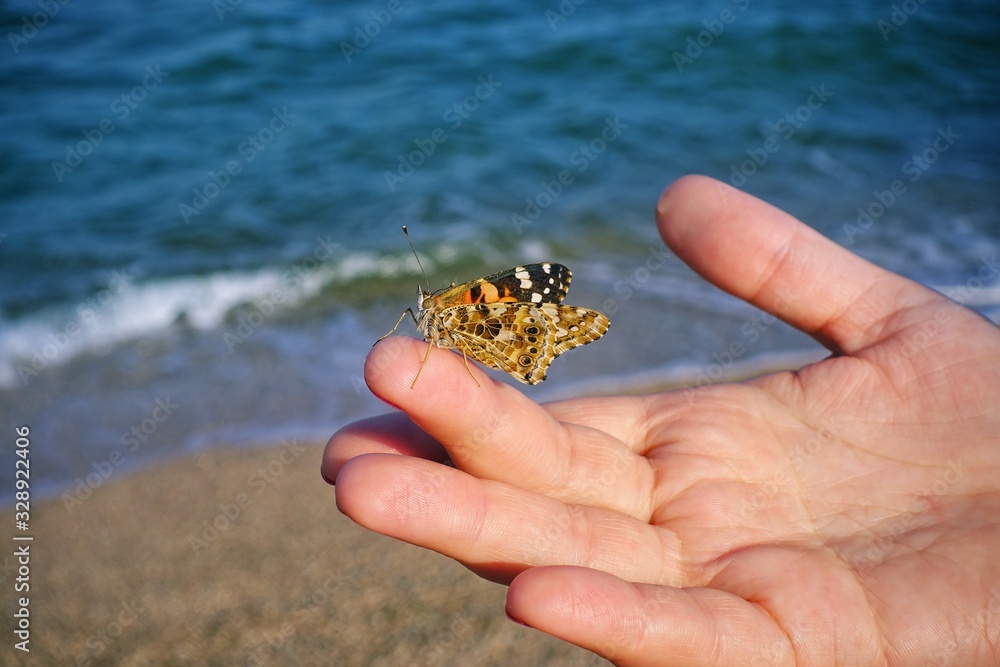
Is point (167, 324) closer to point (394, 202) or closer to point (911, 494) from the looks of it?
point (394, 202)

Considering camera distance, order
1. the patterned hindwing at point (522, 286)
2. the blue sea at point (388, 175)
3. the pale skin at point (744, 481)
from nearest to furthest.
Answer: the pale skin at point (744, 481) → the patterned hindwing at point (522, 286) → the blue sea at point (388, 175)

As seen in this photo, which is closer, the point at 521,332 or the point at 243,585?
the point at 521,332

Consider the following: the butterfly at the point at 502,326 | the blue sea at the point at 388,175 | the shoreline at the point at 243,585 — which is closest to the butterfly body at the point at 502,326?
the butterfly at the point at 502,326

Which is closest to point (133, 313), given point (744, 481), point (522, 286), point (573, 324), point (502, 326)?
point (522, 286)

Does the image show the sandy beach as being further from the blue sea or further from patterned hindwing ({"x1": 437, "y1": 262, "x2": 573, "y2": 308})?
patterned hindwing ({"x1": 437, "y1": 262, "x2": 573, "y2": 308})

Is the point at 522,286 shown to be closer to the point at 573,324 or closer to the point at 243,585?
the point at 573,324

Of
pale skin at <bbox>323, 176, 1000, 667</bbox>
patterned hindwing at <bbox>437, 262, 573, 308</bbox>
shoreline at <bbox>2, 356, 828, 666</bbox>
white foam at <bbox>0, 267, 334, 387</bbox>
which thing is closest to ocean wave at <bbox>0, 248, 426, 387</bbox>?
white foam at <bbox>0, 267, 334, 387</bbox>

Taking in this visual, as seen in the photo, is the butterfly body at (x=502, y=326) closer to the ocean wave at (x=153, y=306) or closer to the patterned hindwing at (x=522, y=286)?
the patterned hindwing at (x=522, y=286)
